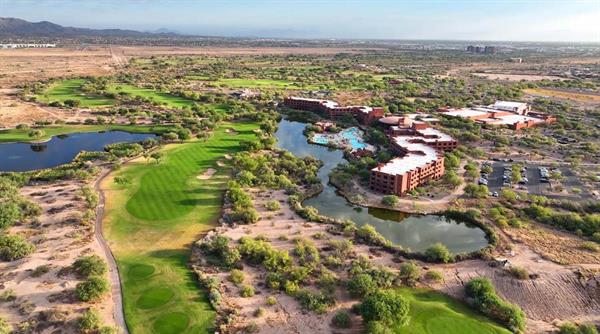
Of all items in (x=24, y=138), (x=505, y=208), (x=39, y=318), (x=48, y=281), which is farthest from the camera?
(x=24, y=138)

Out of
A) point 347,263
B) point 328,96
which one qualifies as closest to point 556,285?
point 347,263

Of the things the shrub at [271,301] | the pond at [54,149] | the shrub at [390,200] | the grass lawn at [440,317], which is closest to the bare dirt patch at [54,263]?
the shrub at [271,301]

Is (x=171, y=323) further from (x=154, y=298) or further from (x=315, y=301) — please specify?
(x=315, y=301)

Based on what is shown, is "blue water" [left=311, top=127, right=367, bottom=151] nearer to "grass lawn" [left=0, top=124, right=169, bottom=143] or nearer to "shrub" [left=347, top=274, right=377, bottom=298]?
"grass lawn" [left=0, top=124, right=169, bottom=143]

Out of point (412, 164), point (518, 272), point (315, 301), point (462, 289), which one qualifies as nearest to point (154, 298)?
point (315, 301)

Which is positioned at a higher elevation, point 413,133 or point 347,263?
point 413,133

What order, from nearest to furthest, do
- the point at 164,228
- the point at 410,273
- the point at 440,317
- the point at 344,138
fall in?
the point at 440,317 < the point at 410,273 < the point at 164,228 < the point at 344,138

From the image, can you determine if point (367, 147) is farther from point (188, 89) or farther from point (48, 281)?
point (188, 89)
